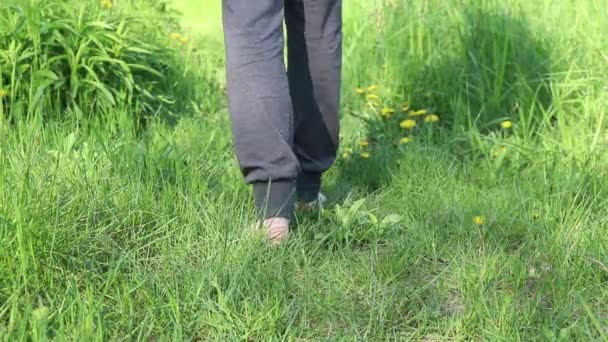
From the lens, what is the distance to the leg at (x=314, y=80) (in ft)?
8.64

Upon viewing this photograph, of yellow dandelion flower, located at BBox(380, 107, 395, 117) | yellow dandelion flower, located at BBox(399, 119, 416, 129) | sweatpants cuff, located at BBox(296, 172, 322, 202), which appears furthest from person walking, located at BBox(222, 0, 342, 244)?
yellow dandelion flower, located at BBox(380, 107, 395, 117)

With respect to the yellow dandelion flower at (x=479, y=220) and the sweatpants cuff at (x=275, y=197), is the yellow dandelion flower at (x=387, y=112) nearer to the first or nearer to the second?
the yellow dandelion flower at (x=479, y=220)

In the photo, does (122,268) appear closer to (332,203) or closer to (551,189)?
(332,203)

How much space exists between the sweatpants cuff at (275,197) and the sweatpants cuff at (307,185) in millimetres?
372

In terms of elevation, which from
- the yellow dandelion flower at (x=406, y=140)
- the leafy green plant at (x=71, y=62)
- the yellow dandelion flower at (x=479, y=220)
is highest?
the leafy green plant at (x=71, y=62)

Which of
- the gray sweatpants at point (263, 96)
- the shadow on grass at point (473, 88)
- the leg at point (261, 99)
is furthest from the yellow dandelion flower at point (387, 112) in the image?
the leg at point (261, 99)

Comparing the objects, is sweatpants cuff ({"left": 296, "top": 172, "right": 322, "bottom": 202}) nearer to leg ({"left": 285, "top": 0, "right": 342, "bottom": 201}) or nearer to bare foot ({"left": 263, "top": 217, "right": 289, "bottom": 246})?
leg ({"left": 285, "top": 0, "right": 342, "bottom": 201})

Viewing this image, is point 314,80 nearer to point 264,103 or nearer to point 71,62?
point 264,103

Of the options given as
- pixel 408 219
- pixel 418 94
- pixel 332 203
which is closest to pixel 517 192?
pixel 408 219

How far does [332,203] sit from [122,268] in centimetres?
101

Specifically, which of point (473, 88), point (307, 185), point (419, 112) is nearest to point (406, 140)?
point (419, 112)

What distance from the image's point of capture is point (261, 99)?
7.81ft

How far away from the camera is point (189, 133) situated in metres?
3.47

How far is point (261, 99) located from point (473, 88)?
1.71m
